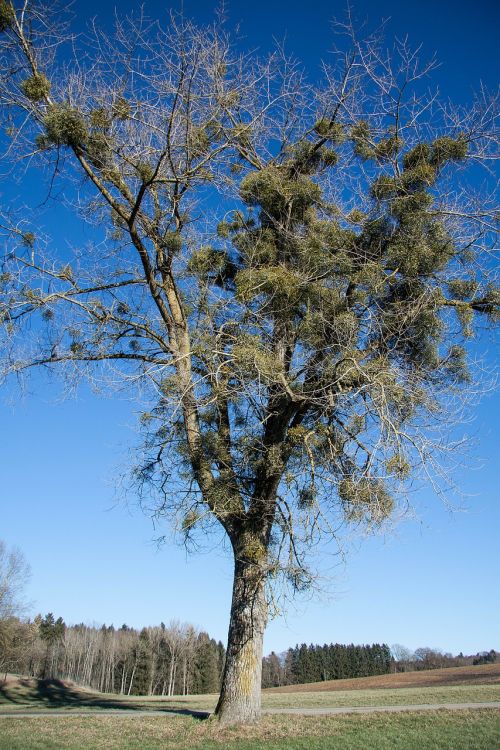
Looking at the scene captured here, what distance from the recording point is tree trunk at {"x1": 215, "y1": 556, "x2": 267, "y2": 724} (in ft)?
27.6

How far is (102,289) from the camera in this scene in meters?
10.7

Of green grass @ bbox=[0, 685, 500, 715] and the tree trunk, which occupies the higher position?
the tree trunk

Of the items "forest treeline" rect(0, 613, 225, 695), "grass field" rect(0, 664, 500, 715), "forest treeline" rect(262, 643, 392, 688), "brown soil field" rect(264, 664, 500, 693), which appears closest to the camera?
"grass field" rect(0, 664, 500, 715)

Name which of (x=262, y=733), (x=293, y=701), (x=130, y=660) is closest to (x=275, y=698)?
(x=293, y=701)

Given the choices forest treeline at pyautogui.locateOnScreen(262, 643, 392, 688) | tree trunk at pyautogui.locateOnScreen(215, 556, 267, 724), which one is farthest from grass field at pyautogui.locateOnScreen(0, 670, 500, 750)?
forest treeline at pyautogui.locateOnScreen(262, 643, 392, 688)

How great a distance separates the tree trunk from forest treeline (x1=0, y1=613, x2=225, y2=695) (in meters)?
59.5

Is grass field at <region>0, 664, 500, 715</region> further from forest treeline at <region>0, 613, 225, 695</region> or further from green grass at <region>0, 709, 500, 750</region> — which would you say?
forest treeline at <region>0, 613, 225, 695</region>

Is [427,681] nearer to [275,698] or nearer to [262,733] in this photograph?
[275,698]

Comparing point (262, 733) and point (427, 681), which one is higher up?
point (427, 681)

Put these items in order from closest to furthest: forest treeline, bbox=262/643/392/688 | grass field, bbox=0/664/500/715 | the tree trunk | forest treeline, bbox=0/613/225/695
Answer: the tree trunk
grass field, bbox=0/664/500/715
forest treeline, bbox=0/613/225/695
forest treeline, bbox=262/643/392/688

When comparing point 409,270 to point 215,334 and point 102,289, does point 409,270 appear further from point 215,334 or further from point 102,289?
point 102,289

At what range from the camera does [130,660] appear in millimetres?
71062

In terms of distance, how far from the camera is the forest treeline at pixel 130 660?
69.1 meters

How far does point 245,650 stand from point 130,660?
234 ft
